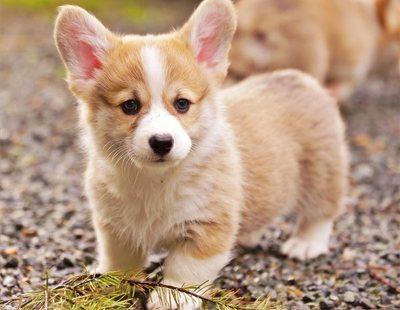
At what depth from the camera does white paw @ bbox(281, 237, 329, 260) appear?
417 cm

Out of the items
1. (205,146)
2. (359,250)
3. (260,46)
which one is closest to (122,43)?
(205,146)

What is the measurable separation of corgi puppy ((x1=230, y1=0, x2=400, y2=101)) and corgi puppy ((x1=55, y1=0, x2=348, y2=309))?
3037mm

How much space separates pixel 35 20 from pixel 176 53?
28.4 ft

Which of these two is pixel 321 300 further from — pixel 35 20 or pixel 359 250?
pixel 35 20

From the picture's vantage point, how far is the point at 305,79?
442 centimetres

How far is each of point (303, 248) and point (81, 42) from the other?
1.74 metres

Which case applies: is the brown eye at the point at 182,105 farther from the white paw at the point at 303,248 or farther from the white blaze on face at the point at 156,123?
the white paw at the point at 303,248

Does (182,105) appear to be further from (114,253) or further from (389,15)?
(389,15)

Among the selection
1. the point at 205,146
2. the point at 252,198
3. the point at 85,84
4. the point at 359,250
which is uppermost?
the point at 85,84

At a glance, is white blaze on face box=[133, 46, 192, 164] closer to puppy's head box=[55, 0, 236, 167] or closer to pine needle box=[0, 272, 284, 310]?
puppy's head box=[55, 0, 236, 167]

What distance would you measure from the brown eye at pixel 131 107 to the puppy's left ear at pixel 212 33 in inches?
18.4

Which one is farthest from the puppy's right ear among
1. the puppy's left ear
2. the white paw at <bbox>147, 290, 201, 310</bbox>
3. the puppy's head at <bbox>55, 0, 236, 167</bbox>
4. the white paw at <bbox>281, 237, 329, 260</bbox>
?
the white paw at <bbox>281, 237, 329, 260</bbox>

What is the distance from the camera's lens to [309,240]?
4.26 metres

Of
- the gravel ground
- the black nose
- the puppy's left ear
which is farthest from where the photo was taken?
the gravel ground
